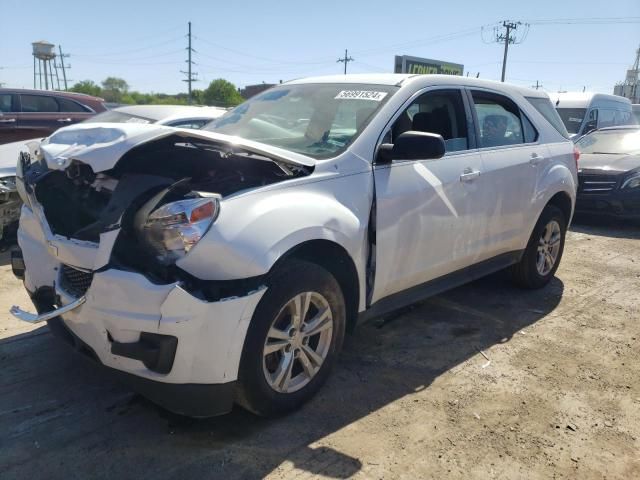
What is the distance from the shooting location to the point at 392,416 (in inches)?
119

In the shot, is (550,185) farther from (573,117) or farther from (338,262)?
(573,117)

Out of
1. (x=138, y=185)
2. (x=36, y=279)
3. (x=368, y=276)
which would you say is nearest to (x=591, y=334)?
(x=368, y=276)

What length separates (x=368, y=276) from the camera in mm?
3250

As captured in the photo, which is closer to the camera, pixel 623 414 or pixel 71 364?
pixel 623 414

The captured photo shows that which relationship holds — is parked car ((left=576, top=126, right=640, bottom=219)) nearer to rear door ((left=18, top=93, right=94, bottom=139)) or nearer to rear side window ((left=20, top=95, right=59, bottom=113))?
rear door ((left=18, top=93, right=94, bottom=139))

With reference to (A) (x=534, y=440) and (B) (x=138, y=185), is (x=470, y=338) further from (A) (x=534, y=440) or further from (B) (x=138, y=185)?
(B) (x=138, y=185)

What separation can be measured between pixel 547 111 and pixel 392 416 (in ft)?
11.4

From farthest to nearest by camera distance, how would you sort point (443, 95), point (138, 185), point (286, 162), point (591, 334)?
point (591, 334)
point (443, 95)
point (286, 162)
point (138, 185)

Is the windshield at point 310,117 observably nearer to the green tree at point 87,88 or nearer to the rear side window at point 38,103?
the rear side window at point 38,103

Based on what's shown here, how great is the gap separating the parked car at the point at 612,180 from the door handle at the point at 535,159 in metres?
4.25

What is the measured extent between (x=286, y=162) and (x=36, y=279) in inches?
60.5

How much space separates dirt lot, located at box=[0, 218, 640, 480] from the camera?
8.55 feet

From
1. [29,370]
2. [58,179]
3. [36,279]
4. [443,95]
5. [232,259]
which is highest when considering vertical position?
[443,95]

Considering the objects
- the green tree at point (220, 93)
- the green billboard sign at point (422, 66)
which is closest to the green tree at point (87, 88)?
the green tree at point (220, 93)
